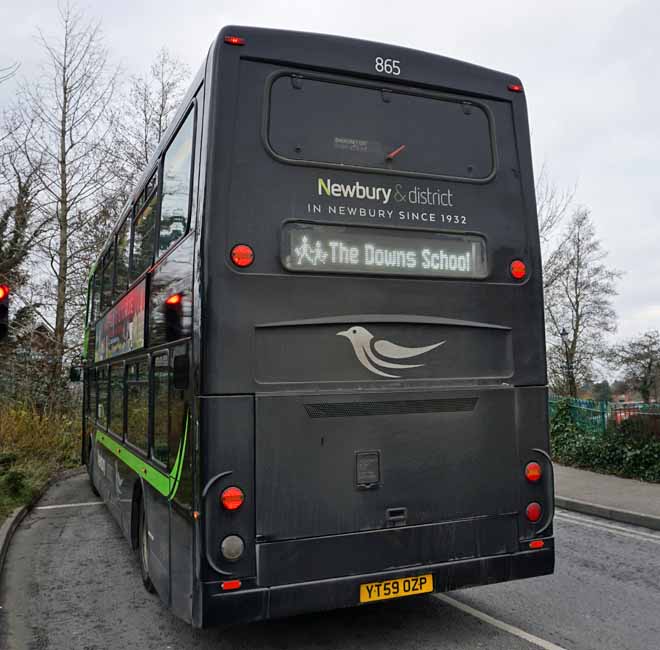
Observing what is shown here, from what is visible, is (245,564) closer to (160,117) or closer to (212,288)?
(212,288)

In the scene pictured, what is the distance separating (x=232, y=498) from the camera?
445 centimetres

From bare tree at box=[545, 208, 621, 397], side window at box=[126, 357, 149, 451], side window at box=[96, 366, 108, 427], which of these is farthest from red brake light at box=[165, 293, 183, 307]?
bare tree at box=[545, 208, 621, 397]

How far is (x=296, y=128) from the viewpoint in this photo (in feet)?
16.1

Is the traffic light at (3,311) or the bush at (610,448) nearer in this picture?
the traffic light at (3,311)

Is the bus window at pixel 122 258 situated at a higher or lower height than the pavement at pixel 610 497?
higher

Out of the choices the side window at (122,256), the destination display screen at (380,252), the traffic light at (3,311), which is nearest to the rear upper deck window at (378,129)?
the destination display screen at (380,252)

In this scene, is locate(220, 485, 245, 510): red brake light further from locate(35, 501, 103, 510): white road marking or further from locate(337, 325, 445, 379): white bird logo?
locate(35, 501, 103, 510): white road marking

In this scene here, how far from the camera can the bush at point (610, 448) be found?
12750mm

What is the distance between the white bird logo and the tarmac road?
6.67 ft

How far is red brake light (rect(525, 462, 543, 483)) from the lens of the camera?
526 centimetres

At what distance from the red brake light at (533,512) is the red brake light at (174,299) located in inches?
118

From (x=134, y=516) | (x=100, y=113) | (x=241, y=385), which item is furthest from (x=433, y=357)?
(x=100, y=113)

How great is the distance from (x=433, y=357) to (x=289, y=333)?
1111mm

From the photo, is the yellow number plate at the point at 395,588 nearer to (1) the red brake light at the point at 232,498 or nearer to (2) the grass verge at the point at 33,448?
(1) the red brake light at the point at 232,498
